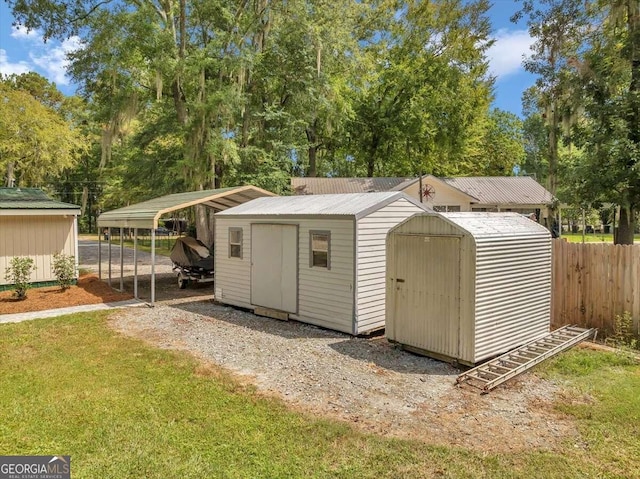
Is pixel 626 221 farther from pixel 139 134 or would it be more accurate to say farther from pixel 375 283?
pixel 139 134

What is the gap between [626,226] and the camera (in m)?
10.7

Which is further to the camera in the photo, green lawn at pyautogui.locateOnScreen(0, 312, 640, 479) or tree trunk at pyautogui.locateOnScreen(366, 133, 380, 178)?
tree trunk at pyautogui.locateOnScreen(366, 133, 380, 178)

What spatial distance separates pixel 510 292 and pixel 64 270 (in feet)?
36.1

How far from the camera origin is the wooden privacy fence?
7086 mm

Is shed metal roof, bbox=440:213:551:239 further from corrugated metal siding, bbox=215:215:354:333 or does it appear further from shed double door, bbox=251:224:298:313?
shed double door, bbox=251:224:298:313

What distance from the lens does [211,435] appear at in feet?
13.1

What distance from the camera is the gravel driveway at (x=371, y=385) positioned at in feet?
13.6

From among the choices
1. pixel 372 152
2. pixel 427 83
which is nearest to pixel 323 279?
pixel 427 83

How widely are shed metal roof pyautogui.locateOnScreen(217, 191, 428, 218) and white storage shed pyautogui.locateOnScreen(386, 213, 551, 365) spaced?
4.21 feet

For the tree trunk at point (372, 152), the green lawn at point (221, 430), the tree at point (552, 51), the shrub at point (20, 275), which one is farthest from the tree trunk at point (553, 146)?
the tree trunk at point (372, 152)

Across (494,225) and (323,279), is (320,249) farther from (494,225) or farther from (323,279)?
(494,225)

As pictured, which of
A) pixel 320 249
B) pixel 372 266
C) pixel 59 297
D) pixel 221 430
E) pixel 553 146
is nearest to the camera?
pixel 221 430

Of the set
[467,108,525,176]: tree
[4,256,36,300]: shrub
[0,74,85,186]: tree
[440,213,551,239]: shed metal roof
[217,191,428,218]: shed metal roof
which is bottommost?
[4,256,36,300]: shrub

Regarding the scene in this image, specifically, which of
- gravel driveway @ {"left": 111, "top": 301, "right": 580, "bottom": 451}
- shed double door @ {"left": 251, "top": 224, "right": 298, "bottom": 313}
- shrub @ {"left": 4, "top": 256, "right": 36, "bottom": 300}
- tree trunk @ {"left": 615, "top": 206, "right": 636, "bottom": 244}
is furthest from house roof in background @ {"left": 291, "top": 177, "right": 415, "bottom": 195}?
gravel driveway @ {"left": 111, "top": 301, "right": 580, "bottom": 451}
